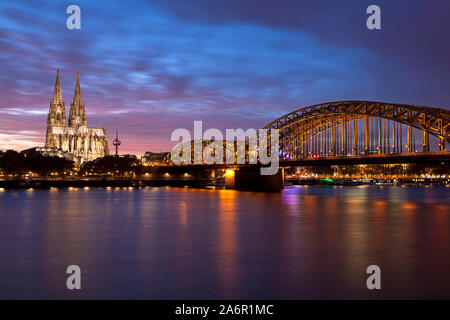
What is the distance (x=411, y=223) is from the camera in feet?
129

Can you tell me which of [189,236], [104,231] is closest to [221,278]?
[189,236]

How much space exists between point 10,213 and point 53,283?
36592 mm

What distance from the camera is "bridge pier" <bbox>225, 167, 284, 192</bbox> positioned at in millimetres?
107438

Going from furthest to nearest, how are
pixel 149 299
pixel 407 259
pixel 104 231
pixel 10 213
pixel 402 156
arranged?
pixel 402 156, pixel 10 213, pixel 104 231, pixel 407 259, pixel 149 299

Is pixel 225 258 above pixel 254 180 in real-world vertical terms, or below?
below

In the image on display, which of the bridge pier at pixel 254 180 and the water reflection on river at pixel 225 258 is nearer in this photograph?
the water reflection on river at pixel 225 258

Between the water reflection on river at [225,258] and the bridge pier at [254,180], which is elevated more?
the bridge pier at [254,180]

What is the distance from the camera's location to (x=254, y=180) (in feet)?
358

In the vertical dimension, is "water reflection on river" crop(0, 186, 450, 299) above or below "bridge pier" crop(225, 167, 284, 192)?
below

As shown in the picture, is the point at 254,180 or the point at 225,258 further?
the point at 254,180

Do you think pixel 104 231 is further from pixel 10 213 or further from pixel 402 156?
pixel 402 156

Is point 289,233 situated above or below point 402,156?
below

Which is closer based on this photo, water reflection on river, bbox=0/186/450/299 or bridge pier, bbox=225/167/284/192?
water reflection on river, bbox=0/186/450/299

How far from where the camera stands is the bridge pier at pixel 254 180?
107438 millimetres
